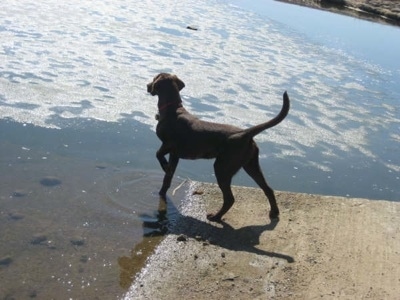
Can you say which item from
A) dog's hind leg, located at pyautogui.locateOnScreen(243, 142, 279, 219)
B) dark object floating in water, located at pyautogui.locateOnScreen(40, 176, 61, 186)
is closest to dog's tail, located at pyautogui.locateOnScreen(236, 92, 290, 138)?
dog's hind leg, located at pyautogui.locateOnScreen(243, 142, 279, 219)

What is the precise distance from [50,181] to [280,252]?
9.13ft

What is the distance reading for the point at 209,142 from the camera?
656cm

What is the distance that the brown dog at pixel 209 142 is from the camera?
6.41 meters

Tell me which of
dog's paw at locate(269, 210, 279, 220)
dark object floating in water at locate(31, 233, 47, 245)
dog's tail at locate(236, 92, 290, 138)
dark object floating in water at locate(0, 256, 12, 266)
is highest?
dog's tail at locate(236, 92, 290, 138)

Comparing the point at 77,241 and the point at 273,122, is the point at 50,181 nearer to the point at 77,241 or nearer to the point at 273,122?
the point at 77,241

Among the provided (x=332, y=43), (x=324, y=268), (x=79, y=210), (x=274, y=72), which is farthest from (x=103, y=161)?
(x=332, y=43)

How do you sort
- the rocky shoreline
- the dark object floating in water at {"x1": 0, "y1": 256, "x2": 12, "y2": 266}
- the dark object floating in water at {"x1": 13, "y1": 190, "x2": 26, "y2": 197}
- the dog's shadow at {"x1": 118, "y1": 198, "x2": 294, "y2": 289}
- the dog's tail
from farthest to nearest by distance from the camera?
the rocky shoreline, the dark object floating in water at {"x1": 13, "y1": 190, "x2": 26, "y2": 197}, the dog's tail, the dog's shadow at {"x1": 118, "y1": 198, "x2": 294, "y2": 289}, the dark object floating in water at {"x1": 0, "y1": 256, "x2": 12, "y2": 266}

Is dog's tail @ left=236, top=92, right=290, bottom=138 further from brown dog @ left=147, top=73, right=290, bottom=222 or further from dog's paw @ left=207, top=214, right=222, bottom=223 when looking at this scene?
dog's paw @ left=207, top=214, right=222, bottom=223

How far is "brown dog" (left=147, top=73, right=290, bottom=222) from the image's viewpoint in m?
6.41

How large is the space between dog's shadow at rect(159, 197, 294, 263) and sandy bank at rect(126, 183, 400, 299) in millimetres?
10

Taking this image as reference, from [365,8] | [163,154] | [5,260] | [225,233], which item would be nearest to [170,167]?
[163,154]

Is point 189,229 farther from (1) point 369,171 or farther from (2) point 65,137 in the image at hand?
(1) point 369,171

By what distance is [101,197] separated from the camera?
22.5 feet

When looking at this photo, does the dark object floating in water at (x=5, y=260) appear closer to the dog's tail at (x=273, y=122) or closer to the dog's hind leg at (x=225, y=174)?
the dog's hind leg at (x=225, y=174)
